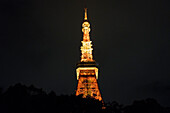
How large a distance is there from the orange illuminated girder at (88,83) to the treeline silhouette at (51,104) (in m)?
16.7

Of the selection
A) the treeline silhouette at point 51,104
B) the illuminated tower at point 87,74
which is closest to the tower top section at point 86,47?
the illuminated tower at point 87,74

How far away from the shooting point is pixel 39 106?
17.5 m

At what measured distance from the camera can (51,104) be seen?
18.2m

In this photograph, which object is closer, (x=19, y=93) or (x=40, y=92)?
(x=19, y=93)

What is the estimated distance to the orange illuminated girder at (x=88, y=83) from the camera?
37625 millimetres

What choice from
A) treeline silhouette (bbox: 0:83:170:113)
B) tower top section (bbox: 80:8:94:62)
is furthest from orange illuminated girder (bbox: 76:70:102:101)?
treeline silhouette (bbox: 0:83:170:113)

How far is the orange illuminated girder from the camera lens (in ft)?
123

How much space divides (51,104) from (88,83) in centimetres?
2058

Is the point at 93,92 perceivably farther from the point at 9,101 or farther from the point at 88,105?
the point at 9,101

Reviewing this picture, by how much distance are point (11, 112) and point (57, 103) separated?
10.4 feet

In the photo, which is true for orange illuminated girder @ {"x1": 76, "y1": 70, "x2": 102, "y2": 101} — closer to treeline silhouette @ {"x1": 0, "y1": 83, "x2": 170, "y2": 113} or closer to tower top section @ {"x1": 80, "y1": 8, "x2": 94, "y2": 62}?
tower top section @ {"x1": 80, "y1": 8, "x2": 94, "y2": 62}

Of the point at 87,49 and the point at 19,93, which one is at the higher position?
the point at 87,49

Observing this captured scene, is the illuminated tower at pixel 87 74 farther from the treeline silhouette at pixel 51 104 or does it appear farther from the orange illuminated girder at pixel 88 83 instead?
the treeline silhouette at pixel 51 104

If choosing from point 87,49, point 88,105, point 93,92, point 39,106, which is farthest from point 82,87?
point 39,106
